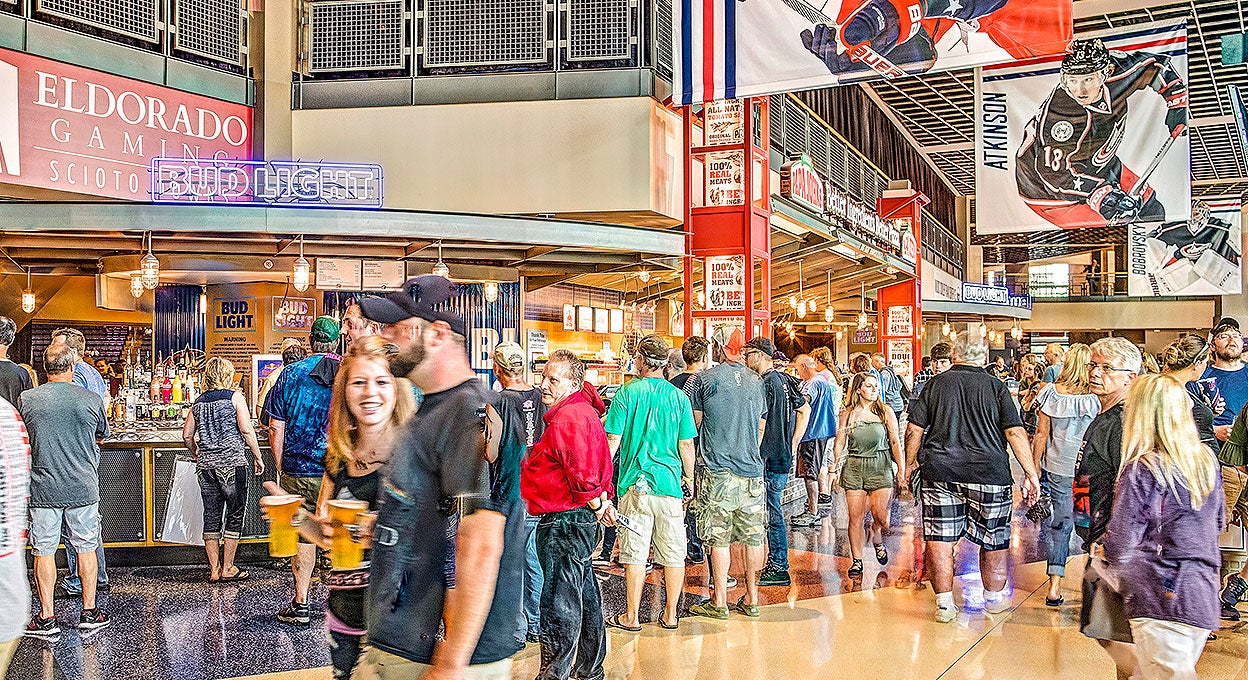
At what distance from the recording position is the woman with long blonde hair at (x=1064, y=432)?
7703mm

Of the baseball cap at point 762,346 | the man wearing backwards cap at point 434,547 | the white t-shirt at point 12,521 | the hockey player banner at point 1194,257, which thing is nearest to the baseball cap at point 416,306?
the man wearing backwards cap at point 434,547

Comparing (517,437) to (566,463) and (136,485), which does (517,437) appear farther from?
(136,485)

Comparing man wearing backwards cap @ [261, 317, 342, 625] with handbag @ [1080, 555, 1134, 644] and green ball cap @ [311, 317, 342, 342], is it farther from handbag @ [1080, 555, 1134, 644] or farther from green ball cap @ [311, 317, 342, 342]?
handbag @ [1080, 555, 1134, 644]

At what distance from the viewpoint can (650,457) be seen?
6680mm

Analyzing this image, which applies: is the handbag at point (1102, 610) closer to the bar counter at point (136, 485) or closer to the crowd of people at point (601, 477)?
the crowd of people at point (601, 477)

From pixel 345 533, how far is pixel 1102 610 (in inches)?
123

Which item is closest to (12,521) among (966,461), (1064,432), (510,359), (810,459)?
(510,359)

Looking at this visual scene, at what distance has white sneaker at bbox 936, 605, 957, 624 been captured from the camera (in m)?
7.02

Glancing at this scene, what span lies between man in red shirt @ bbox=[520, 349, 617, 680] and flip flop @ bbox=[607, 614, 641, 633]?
0.94 meters

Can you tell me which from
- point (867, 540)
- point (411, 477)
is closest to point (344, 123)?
point (867, 540)

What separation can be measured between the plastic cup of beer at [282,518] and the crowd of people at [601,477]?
13cm

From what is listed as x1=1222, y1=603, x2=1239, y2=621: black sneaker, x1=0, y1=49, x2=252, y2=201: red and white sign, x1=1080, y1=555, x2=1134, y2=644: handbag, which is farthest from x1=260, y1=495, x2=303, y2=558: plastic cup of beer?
x1=0, y1=49, x2=252, y2=201: red and white sign

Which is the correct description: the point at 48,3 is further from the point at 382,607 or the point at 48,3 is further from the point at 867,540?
the point at 382,607

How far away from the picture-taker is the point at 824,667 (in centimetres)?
600
